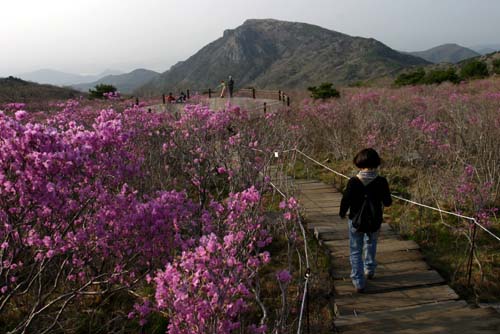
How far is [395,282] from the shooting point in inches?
174

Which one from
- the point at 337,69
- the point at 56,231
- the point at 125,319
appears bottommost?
the point at 125,319

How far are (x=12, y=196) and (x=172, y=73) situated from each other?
202124mm

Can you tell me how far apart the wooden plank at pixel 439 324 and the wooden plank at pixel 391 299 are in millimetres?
231

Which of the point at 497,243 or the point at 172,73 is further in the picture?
the point at 172,73

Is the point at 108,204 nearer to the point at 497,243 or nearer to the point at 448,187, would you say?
the point at 497,243

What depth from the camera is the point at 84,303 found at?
14.9 feet

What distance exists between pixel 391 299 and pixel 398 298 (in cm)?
8

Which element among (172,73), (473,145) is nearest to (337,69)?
(172,73)

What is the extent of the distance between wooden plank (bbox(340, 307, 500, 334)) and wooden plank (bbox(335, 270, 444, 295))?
53 cm

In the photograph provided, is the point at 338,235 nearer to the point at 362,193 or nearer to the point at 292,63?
the point at 362,193

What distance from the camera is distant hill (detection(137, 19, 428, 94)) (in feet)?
389

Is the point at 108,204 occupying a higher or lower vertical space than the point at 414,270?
higher

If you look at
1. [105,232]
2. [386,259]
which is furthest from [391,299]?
[105,232]

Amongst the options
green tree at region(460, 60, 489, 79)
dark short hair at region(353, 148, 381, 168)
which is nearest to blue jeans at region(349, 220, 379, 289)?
dark short hair at region(353, 148, 381, 168)
